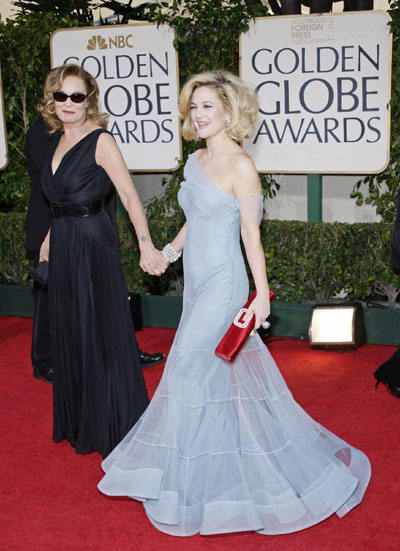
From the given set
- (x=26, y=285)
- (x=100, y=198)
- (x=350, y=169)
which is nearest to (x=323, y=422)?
(x=100, y=198)

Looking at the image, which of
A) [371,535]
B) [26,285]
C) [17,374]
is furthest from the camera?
[26,285]

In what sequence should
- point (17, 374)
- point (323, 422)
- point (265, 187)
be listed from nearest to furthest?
point (323, 422) → point (17, 374) → point (265, 187)

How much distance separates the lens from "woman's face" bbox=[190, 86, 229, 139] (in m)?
3.13

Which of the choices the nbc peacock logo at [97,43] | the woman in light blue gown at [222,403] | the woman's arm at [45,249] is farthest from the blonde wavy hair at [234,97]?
the nbc peacock logo at [97,43]

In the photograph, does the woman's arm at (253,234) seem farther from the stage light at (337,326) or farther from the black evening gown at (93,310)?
the stage light at (337,326)

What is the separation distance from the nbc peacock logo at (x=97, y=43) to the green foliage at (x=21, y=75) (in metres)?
0.30

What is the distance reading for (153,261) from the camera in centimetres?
358

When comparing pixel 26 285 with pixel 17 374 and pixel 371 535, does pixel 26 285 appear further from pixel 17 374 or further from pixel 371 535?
pixel 371 535

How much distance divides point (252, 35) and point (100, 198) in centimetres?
262

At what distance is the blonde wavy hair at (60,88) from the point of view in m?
3.64

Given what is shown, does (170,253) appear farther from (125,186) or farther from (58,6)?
(58,6)

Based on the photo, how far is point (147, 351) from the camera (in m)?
5.69

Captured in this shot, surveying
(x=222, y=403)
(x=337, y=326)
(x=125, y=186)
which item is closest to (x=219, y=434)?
(x=222, y=403)

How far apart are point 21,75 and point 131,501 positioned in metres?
4.62
